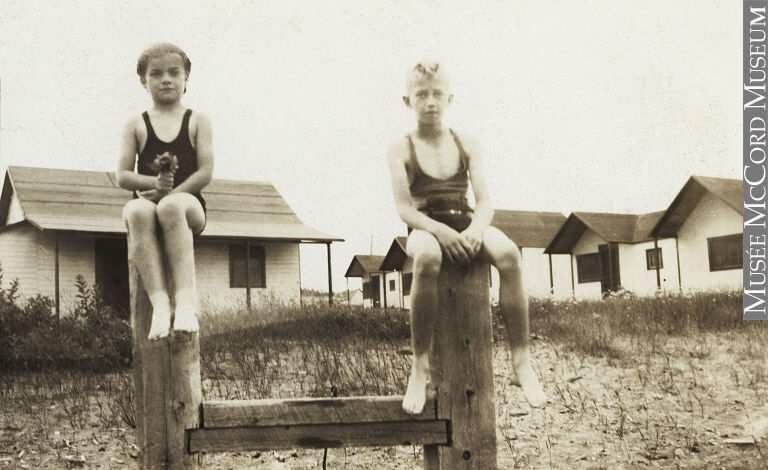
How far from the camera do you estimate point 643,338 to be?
10016mm

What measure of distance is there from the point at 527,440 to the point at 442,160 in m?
3.96

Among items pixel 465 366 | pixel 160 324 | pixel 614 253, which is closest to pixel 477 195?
pixel 465 366

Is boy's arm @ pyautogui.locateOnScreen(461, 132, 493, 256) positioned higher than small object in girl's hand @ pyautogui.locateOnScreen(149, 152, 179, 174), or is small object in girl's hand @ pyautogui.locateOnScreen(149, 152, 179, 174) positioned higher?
small object in girl's hand @ pyautogui.locateOnScreen(149, 152, 179, 174)

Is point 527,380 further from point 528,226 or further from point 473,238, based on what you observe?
point 528,226

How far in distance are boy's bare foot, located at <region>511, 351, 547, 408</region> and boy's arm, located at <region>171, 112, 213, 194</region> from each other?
5.02 feet

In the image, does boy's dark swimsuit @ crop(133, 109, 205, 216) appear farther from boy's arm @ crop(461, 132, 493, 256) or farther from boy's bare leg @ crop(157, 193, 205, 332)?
boy's arm @ crop(461, 132, 493, 256)

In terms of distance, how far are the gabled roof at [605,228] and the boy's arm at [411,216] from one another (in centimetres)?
1962

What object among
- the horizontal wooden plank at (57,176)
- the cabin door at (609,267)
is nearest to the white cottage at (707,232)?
the cabin door at (609,267)

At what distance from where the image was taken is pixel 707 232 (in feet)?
60.8

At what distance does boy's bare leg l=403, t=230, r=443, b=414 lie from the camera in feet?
9.96

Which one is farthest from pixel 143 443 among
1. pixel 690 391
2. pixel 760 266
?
pixel 690 391

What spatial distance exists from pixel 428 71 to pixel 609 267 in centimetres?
2067

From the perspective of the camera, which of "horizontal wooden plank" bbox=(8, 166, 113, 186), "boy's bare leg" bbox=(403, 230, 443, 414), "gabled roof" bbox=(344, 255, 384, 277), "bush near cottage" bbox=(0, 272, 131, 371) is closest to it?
"boy's bare leg" bbox=(403, 230, 443, 414)

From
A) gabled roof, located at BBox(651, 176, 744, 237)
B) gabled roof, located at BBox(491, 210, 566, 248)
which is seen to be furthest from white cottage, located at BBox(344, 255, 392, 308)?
gabled roof, located at BBox(651, 176, 744, 237)
